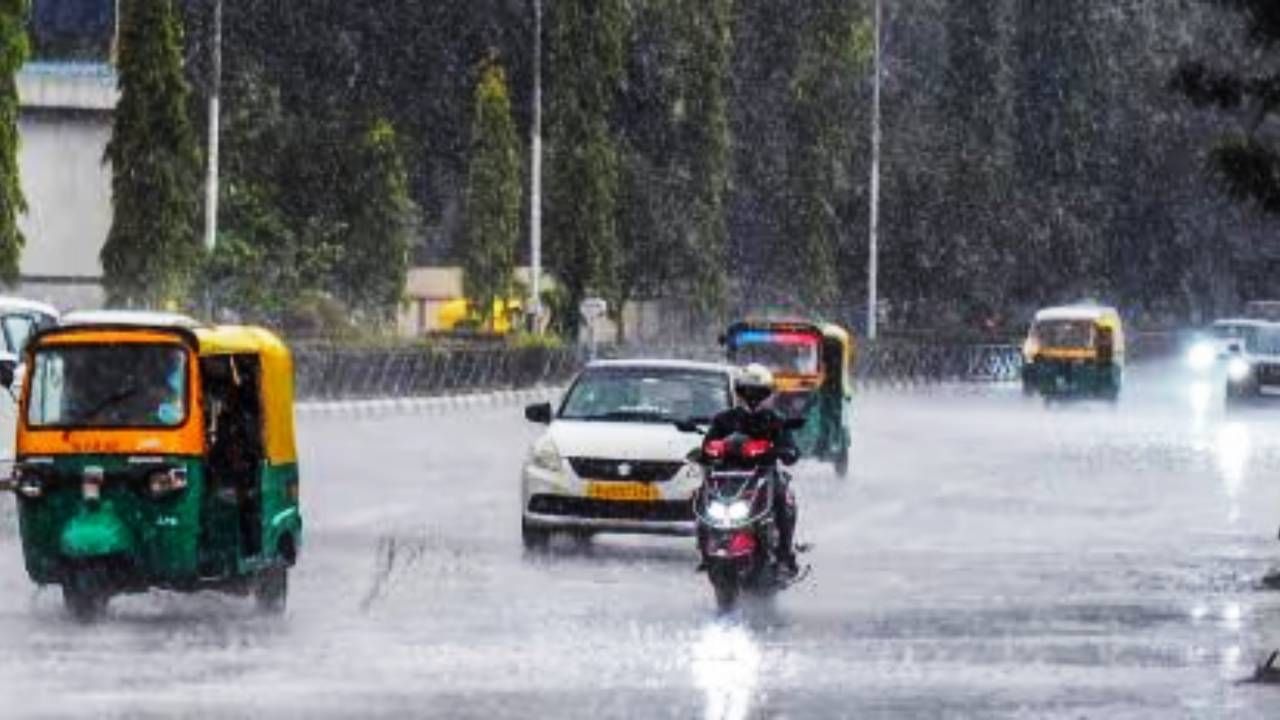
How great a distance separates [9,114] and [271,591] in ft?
134

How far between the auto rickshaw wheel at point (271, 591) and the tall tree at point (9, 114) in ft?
133

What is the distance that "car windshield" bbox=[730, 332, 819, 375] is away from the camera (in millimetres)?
44156

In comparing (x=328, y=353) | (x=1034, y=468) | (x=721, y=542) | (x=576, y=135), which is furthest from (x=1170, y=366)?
(x=721, y=542)

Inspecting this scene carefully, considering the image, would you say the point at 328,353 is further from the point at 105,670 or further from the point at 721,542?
the point at 105,670

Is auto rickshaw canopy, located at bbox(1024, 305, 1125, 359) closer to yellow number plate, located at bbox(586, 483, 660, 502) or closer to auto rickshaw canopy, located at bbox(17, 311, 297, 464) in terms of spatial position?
yellow number plate, located at bbox(586, 483, 660, 502)

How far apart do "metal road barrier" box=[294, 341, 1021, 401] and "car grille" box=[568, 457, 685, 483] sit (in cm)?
3558

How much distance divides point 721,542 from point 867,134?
84258 mm

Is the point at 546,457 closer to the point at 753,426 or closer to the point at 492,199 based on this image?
the point at 753,426

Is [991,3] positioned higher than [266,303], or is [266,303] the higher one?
[991,3]

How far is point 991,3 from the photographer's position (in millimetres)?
109188

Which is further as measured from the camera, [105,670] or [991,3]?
[991,3]

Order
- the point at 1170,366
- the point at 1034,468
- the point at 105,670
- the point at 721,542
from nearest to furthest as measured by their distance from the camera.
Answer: the point at 105,670 < the point at 721,542 < the point at 1034,468 < the point at 1170,366

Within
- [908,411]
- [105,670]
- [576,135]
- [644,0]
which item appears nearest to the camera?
[105,670]

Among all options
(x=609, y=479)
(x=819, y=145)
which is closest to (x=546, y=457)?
(x=609, y=479)
